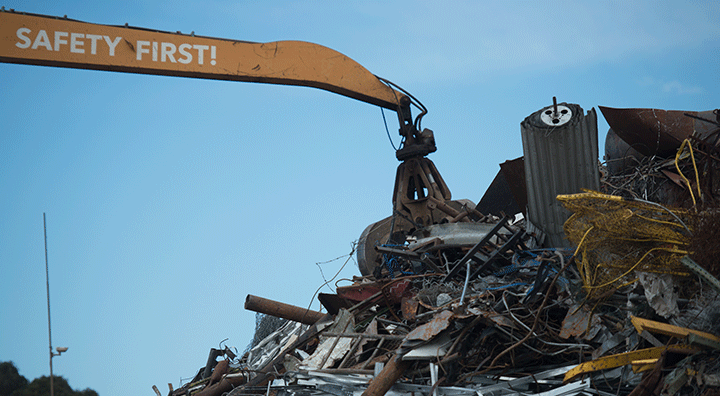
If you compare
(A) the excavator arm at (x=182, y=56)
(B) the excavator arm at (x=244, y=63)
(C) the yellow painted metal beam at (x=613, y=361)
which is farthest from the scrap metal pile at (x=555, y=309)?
(A) the excavator arm at (x=182, y=56)

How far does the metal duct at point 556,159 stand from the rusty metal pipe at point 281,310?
283 centimetres

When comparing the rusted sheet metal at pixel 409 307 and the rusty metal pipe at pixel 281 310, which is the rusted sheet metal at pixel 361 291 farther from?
the rusty metal pipe at pixel 281 310

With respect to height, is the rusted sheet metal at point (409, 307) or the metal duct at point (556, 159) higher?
the metal duct at point (556, 159)

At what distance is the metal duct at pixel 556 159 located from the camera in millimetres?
6836

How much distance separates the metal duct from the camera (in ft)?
22.4

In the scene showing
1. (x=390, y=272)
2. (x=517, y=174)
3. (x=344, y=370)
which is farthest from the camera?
(x=517, y=174)

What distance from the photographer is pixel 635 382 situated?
4.43 m

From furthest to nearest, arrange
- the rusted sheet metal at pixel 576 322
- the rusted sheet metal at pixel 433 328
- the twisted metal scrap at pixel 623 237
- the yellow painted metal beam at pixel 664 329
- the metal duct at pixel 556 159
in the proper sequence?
the metal duct at pixel 556 159
the rusted sheet metal at pixel 433 328
the rusted sheet metal at pixel 576 322
the twisted metal scrap at pixel 623 237
the yellow painted metal beam at pixel 664 329

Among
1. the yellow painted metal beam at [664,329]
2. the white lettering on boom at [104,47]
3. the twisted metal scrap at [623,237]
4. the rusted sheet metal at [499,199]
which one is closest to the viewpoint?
the yellow painted metal beam at [664,329]

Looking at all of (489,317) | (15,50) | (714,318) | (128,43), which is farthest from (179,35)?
(714,318)

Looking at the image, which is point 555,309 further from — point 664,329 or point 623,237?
point 664,329

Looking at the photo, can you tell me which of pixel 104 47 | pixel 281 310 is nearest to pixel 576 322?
pixel 281 310

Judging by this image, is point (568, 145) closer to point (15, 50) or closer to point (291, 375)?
point (291, 375)

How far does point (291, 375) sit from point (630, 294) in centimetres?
322
